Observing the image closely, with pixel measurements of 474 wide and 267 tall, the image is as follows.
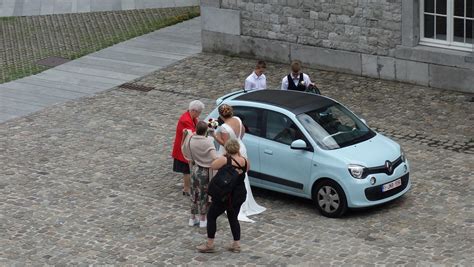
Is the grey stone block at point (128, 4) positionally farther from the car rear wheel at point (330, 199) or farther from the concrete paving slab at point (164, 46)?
the car rear wheel at point (330, 199)

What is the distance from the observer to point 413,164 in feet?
55.4

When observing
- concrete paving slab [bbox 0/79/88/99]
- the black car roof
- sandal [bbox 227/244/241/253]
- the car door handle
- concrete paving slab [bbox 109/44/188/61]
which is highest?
the black car roof

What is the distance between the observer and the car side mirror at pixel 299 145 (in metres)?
15.0

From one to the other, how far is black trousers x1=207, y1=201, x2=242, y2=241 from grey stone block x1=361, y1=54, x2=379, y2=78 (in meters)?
8.76

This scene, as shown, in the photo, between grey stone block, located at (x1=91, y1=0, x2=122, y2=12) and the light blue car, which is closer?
the light blue car

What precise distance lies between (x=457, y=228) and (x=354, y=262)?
1792mm

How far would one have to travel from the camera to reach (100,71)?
921 inches

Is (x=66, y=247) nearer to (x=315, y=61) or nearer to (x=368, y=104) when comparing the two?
(x=368, y=104)

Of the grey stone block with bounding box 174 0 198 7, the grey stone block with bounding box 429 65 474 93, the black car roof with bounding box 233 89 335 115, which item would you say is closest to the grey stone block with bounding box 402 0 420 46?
the grey stone block with bounding box 429 65 474 93

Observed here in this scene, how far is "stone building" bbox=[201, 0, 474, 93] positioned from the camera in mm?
20544

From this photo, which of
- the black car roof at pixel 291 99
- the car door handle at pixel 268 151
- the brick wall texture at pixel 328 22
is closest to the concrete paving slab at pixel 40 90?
the brick wall texture at pixel 328 22

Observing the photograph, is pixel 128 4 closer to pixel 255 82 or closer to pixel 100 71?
pixel 100 71

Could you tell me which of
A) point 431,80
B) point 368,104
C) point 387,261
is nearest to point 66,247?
point 387,261

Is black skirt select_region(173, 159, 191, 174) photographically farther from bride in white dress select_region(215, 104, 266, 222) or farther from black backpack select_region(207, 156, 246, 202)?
black backpack select_region(207, 156, 246, 202)
